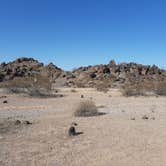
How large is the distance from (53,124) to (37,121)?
1.52 metres

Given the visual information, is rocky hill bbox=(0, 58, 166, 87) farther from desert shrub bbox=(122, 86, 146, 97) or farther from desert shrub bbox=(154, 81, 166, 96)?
desert shrub bbox=(122, 86, 146, 97)

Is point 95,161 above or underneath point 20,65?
underneath

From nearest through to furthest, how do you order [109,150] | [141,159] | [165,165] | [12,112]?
[165,165] < [141,159] < [109,150] < [12,112]

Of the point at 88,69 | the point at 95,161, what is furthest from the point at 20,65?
the point at 95,161

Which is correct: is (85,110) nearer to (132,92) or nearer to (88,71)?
(132,92)

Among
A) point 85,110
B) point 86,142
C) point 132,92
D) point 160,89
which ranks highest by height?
point 160,89

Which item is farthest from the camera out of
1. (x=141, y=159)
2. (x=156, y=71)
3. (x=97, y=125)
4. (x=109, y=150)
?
(x=156, y=71)

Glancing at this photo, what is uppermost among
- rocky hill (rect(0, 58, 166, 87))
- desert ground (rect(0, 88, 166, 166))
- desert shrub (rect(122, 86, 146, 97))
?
rocky hill (rect(0, 58, 166, 87))

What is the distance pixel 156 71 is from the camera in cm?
9244

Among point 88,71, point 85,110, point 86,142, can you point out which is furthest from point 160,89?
point 88,71

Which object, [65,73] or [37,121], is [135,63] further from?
[37,121]

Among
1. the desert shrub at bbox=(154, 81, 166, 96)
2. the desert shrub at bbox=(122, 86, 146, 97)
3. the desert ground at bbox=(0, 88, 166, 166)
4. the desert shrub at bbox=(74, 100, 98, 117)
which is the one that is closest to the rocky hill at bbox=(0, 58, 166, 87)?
the desert shrub at bbox=(154, 81, 166, 96)

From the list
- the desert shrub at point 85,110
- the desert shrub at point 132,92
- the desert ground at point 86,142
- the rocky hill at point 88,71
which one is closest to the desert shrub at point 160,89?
the desert shrub at point 132,92

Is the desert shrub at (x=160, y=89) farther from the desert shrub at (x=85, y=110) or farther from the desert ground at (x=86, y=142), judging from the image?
the desert ground at (x=86, y=142)
